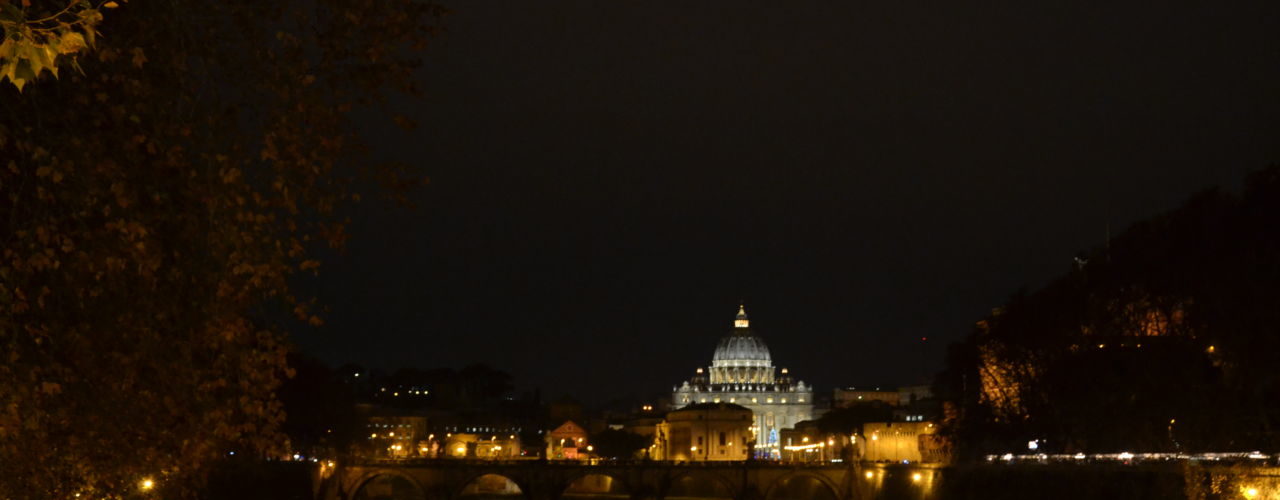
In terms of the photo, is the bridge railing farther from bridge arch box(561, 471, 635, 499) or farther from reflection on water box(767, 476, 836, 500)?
bridge arch box(561, 471, 635, 499)

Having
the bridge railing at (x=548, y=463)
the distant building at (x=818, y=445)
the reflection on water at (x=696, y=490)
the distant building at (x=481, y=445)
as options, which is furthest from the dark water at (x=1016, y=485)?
the distant building at (x=481, y=445)

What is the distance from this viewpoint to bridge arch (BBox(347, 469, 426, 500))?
3410 inches

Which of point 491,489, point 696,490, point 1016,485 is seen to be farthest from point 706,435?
point 1016,485

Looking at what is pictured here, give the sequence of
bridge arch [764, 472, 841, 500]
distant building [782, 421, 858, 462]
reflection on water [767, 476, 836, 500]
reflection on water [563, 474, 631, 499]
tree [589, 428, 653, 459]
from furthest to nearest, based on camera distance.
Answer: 1. tree [589, 428, 653, 459]
2. distant building [782, 421, 858, 462]
3. reflection on water [563, 474, 631, 499]
4. reflection on water [767, 476, 836, 500]
5. bridge arch [764, 472, 841, 500]

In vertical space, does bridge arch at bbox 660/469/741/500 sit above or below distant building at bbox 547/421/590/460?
below

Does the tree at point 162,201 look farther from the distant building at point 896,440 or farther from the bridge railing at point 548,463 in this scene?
the distant building at point 896,440

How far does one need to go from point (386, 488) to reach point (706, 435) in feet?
229

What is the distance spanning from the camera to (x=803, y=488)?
336 ft

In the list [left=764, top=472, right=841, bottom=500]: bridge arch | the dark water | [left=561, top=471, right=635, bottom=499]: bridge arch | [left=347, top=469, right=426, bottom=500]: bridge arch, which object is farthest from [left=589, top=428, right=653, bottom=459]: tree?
[left=764, top=472, right=841, bottom=500]: bridge arch

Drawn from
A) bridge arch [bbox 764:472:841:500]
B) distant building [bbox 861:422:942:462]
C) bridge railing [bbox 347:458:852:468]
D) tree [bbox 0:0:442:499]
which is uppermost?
distant building [bbox 861:422:942:462]

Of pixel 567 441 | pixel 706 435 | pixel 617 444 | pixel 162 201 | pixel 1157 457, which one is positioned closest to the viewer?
pixel 162 201

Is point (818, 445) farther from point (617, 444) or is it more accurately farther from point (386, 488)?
point (386, 488)

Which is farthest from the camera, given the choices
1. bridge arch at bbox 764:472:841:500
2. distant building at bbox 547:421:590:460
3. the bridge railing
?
distant building at bbox 547:421:590:460

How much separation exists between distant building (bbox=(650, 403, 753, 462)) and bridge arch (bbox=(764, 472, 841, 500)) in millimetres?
65169
